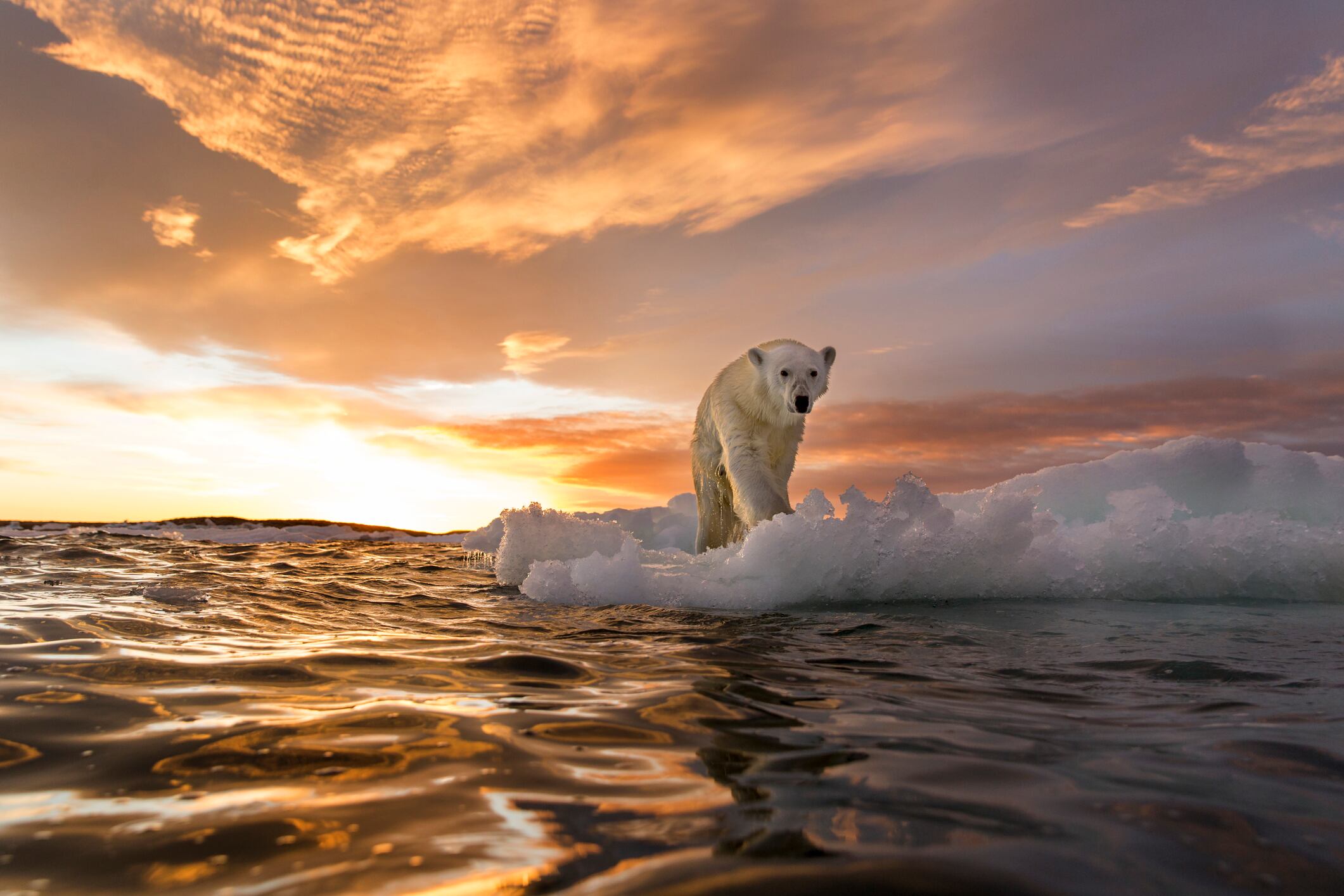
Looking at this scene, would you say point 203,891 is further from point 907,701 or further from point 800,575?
point 800,575

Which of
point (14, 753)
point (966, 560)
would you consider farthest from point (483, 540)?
point (14, 753)

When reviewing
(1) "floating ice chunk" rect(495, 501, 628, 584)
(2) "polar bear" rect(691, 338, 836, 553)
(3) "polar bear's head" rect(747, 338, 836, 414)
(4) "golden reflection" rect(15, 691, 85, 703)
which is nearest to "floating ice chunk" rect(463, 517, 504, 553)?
(1) "floating ice chunk" rect(495, 501, 628, 584)

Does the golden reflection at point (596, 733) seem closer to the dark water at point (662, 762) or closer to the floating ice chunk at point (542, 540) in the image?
the dark water at point (662, 762)

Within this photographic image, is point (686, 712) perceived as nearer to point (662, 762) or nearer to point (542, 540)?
point (662, 762)

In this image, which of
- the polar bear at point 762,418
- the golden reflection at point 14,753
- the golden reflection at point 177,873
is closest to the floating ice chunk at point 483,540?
the polar bear at point 762,418

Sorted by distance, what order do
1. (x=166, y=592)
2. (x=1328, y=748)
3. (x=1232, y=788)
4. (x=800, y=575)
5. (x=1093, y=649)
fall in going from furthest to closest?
(x=800, y=575), (x=166, y=592), (x=1093, y=649), (x=1328, y=748), (x=1232, y=788)

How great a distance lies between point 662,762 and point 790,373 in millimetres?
6361

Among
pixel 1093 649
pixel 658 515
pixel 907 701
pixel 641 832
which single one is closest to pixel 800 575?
pixel 1093 649

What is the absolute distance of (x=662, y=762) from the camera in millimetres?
1942

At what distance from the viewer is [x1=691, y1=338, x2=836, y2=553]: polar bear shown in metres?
7.83

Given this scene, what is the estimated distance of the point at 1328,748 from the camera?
2092 millimetres

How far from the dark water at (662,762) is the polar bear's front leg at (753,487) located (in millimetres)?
3501

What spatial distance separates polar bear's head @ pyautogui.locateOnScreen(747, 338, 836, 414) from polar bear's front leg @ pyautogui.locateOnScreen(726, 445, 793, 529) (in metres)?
0.67

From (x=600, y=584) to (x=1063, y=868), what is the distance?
16.7 ft
